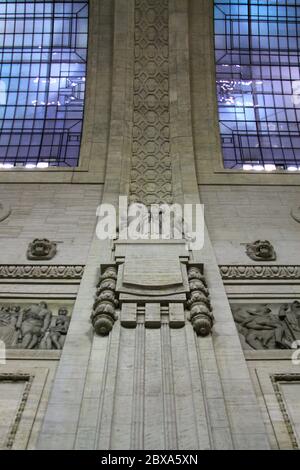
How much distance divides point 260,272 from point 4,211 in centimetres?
593

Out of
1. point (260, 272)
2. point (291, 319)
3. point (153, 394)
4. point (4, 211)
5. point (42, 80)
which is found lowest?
point (153, 394)

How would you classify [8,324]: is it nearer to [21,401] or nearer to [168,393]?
[21,401]

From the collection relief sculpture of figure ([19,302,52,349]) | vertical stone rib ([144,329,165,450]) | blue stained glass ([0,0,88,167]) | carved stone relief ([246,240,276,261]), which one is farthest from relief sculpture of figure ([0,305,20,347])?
blue stained glass ([0,0,88,167])

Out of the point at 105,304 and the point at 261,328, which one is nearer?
the point at 105,304

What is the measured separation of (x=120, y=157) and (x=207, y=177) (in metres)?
A: 2.28

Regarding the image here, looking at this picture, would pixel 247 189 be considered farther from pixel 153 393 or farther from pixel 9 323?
pixel 153 393

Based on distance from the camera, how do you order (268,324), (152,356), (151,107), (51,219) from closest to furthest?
(152,356), (268,324), (51,219), (151,107)

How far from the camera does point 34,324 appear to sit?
8.86 metres

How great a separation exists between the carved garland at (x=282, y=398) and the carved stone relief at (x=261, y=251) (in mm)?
3472

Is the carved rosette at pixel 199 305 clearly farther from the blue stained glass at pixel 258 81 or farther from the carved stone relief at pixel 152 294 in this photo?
the blue stained glass at pixel 258 81

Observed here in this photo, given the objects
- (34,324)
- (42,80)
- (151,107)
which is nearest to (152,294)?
(34,324)

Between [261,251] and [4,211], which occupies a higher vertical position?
[4,211]

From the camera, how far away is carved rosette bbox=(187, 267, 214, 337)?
7.86 metres

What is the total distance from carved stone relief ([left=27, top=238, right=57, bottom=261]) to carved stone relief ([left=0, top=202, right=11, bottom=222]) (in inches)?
59.3
